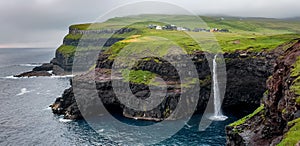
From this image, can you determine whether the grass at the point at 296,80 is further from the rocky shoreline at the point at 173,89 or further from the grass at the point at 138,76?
the grass at the point at 138,76

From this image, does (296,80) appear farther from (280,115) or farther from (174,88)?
(174,88)

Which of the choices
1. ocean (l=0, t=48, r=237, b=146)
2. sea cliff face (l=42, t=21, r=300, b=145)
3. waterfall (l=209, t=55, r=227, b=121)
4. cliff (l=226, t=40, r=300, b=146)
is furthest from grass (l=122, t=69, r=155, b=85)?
cliff (l=226, t=40, r=300, b=146)

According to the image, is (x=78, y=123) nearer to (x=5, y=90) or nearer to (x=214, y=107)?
(x=214, y=107)

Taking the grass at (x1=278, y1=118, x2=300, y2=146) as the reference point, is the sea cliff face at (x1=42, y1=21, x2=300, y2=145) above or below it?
below

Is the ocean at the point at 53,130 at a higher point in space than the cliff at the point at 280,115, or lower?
lower

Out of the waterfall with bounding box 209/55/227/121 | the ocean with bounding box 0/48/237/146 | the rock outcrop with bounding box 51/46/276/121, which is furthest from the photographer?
the waterfall with bounding box 209/55/227/121

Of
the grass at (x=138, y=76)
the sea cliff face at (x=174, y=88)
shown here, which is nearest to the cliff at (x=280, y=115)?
the sea cliff face at (x=174, y=88)

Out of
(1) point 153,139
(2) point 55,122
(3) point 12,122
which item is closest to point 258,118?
(1) point 153,139

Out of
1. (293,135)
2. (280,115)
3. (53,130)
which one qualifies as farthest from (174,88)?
(293,135)

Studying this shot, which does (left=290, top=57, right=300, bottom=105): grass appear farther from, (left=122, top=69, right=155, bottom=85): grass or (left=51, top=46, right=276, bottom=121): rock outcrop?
(left=122, top=69, right=155, bottom=85): grass
